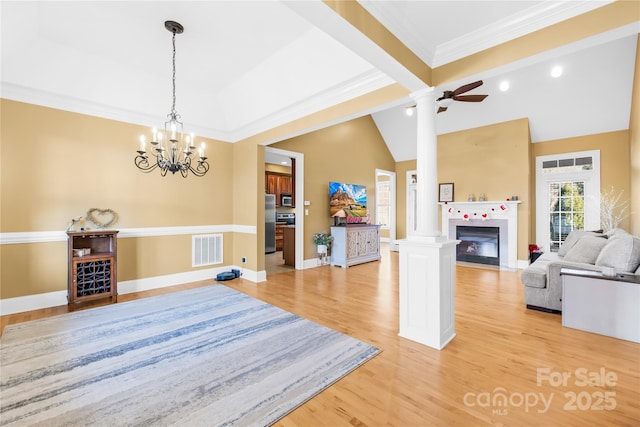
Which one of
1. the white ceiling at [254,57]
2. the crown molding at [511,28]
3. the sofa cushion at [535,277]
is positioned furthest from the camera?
the sofa cushion at [535,277]

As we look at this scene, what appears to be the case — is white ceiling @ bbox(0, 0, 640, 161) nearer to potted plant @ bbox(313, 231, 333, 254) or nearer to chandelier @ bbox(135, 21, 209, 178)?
chandelier @ bbox(135, 21, 209, 178)

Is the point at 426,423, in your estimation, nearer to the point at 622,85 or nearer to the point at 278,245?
the point at 622,85

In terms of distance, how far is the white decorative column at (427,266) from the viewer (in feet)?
8.16

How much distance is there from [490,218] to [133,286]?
284 inches

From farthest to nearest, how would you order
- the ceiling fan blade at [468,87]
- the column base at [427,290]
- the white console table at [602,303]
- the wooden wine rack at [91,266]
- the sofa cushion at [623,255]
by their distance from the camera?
the wooden wine rack at [91,266], the sofa cushion at [623,255], the ceiling fan blade at [468,87], the white console table at [602,303], the column base at [427,290]

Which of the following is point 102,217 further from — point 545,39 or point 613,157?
point 613,157

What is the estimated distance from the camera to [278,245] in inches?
350

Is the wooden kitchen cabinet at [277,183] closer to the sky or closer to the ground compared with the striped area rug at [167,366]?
closer to the sky

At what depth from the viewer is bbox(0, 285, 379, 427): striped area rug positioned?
1.72 metres

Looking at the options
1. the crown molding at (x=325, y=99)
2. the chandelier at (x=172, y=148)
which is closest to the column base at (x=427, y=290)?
the crown molding at (x=325, y=99)

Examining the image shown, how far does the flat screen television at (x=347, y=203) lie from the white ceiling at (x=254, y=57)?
2.56 metres

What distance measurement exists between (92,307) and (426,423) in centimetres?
419

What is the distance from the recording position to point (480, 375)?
2080 mm

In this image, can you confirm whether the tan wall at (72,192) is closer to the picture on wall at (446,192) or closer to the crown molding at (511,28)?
the crown molding at (511,28)
